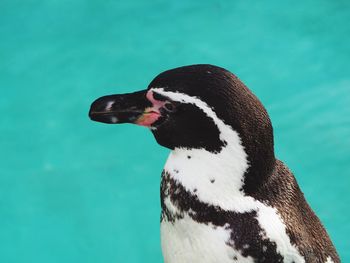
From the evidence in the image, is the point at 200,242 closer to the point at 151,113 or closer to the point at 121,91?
the point at 151,113

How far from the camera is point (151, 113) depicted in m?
1.52

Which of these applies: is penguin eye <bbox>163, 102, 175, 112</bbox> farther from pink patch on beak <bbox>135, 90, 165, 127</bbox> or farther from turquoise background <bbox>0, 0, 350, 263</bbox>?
turquoise background <bbox>0, 0, 350, 263</bbox>

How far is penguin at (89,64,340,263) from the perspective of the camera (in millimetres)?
1448

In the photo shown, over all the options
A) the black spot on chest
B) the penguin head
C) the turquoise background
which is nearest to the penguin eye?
the penguin head

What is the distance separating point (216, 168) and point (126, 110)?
8.0 inches

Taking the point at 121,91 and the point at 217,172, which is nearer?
the point at 217,172

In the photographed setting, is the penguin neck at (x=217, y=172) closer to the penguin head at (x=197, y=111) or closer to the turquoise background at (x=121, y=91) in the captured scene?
the penguin head at (x=197, y=111)

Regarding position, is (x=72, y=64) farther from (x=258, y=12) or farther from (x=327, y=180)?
(x=327, y=180)

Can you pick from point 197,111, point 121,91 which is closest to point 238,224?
point 197,111

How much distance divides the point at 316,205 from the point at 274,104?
24.3 inches

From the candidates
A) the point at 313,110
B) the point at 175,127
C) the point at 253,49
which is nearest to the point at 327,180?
the point at 313,110

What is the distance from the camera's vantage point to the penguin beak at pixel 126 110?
59.9 inches

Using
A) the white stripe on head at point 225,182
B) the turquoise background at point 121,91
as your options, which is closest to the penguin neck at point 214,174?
the white stripe on head at point 225,182

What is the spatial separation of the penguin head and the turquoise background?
154cm
